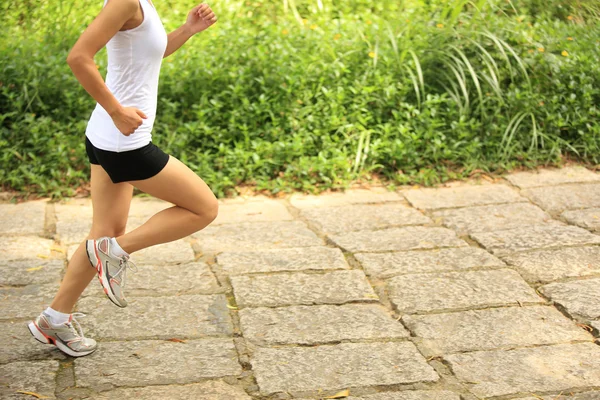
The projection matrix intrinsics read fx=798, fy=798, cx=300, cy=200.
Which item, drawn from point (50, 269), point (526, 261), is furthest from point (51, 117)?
point (526, 261)

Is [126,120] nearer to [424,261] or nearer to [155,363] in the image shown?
[155,363]

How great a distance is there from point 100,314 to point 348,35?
356 cm

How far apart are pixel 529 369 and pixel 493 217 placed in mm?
1776

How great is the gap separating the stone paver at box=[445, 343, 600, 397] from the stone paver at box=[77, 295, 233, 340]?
97 centimetres

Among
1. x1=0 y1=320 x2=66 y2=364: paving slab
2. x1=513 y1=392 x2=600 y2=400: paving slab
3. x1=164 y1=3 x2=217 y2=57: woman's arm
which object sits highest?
x1=164 y1=3 x2=217 y2=57: woman's arm

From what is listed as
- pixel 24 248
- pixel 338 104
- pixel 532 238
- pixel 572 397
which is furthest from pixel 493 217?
pixel 24 248

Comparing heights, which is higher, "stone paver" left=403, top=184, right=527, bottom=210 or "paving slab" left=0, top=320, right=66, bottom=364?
"paving slab" left=0, top=320, right=66, bottom=364

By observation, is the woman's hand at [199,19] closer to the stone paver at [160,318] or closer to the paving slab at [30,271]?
the stone paver at [160,318]

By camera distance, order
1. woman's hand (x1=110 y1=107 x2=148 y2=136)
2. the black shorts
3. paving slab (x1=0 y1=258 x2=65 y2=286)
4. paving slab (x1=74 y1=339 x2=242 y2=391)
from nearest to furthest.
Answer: woman's hand (x1=110 y1=107 x2=148 y2=136)
the black shorts
paving slab (x1=74 y1=339 x2=242 y2=391)
paving slab (x1=0 y1=258 x2=65 y2=286)

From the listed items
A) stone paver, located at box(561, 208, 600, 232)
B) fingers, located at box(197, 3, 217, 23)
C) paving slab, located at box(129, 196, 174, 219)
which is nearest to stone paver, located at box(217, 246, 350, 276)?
paving slab, located at box(129, 196, 174, 219)

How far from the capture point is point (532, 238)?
4133 mm

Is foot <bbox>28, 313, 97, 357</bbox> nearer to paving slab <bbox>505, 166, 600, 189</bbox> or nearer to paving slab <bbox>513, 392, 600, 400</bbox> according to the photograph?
paving slab <bbox>513, 392, 600, 400</bbox>

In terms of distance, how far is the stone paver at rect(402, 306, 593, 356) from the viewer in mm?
3043

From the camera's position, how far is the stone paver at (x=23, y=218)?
4.39 metres
